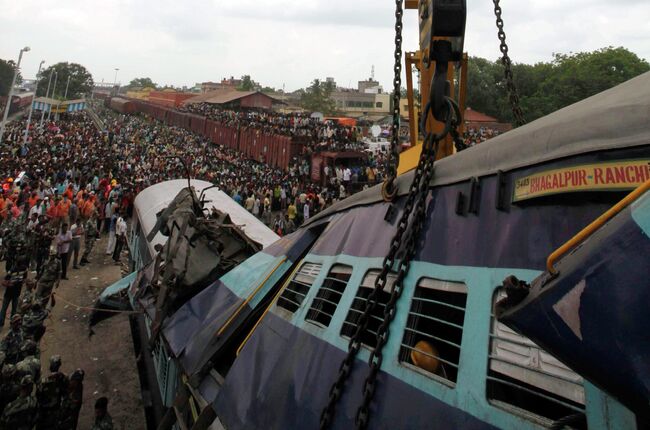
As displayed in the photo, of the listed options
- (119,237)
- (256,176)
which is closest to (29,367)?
(119,237)

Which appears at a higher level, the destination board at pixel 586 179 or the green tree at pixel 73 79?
the green tree at pixel 73 79

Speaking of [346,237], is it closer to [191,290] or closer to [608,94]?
[608,94]

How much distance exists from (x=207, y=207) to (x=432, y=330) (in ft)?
35.1

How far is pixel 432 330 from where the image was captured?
110 inches

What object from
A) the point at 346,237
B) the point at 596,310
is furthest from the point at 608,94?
the point at 346,237

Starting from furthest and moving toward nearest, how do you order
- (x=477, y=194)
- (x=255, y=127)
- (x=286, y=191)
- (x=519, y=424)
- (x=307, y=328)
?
(x=255, y=127) → (x=286, y=191) → (x=307, y=328) → (x=477, y=194) → (x=519, y=424)

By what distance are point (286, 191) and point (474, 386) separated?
19.9 m

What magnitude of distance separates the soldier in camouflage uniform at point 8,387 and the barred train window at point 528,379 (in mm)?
6362

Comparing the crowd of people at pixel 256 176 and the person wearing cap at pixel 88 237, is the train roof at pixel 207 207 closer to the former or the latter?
the crowd of people at pixel 256 176

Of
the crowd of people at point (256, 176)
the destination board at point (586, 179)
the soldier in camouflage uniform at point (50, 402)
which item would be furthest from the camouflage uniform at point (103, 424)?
the crowd of people at point (256, 176)

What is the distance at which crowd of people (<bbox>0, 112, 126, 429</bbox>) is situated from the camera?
5602mm

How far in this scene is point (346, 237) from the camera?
3.79m

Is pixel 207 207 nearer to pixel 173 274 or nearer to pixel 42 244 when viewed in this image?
pixel 42 244

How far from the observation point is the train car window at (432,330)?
245 cm
